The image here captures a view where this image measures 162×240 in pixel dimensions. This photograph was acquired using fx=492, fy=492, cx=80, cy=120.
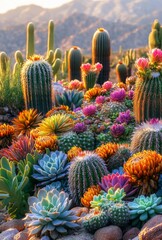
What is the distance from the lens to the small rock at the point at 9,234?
436 cm

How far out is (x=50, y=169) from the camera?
5316 millimetres

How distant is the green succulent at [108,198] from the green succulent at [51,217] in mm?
220

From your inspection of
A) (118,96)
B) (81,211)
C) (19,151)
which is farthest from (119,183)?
(118,96)

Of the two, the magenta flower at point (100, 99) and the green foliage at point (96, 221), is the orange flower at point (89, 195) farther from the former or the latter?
the magenta flower at point (100, 99)

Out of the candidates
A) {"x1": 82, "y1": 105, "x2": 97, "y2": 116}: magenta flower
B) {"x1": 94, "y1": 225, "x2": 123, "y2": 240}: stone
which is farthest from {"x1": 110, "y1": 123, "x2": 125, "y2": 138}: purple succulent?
{"x1": 94, "y1": 225, "x2": 123, "y2": 240}: stone

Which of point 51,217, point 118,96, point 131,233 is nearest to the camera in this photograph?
point 131,233

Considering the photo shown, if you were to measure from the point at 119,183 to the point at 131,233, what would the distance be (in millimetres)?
666

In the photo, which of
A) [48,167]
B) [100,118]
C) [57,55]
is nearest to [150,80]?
[100,118]

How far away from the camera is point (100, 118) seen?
7.21 metres

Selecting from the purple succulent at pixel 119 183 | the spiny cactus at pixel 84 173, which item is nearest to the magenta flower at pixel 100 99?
the spiny cactus at pixel 84 173

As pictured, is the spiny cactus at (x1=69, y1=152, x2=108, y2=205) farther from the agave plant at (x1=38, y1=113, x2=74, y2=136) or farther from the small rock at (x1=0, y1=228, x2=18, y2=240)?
the agave plant at (x1=38, y1=113, x2=74, y2=136)

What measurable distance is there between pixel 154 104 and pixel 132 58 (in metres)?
8.23

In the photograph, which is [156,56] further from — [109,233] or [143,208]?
[109,233]

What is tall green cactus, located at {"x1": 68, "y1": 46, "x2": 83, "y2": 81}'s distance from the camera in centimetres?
1125
